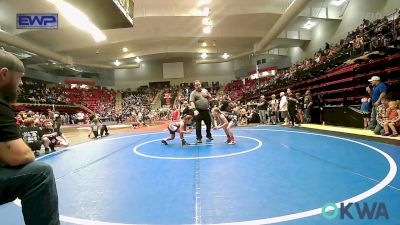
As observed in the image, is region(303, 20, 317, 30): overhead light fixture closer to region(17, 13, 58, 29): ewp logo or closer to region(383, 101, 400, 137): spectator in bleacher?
region(383, 101, 400, 137): spectator in bleacher

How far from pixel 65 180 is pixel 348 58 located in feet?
45.1

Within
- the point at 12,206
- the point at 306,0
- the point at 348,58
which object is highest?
the point at 306,0

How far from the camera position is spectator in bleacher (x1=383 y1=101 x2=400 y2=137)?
6613 millimetres

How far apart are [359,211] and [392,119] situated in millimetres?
5528

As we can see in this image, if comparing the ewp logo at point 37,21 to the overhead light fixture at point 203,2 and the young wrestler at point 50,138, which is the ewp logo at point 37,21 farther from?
the overhead light fixture at point 203,2

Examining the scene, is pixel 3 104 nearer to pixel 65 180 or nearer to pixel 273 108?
pixel 65 180

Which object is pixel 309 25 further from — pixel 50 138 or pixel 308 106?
pixel 50 138

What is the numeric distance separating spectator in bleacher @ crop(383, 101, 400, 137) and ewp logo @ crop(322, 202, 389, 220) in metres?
5.11

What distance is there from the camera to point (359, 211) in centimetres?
245

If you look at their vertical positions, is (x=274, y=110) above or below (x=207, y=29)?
below

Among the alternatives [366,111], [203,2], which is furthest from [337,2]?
[366,111]

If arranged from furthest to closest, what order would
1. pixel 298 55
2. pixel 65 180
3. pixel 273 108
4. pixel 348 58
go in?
pixel 298 55, pixel 273 108, pixel 348 58, pixel 65 180

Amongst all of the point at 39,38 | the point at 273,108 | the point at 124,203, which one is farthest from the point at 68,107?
the point at 124,203

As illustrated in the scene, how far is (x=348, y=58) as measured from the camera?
1318cm
